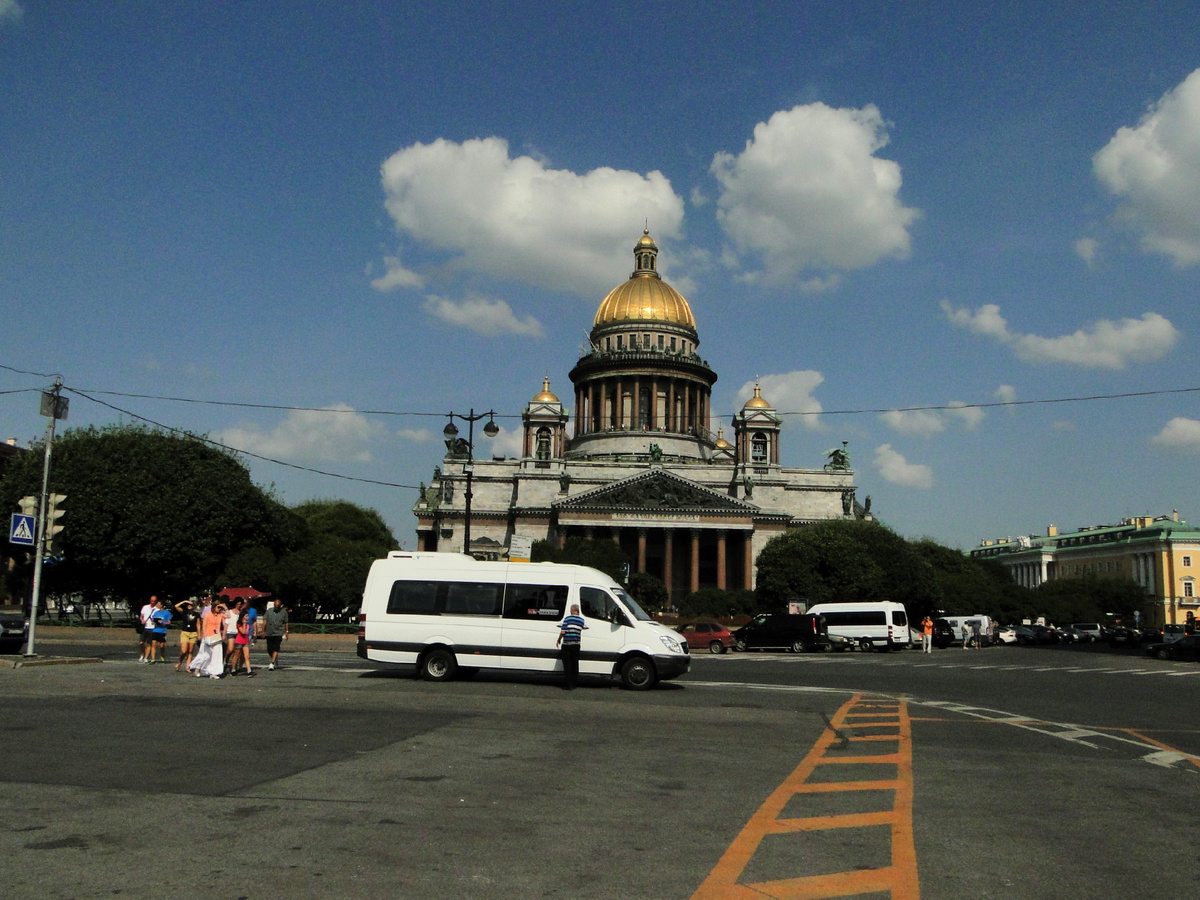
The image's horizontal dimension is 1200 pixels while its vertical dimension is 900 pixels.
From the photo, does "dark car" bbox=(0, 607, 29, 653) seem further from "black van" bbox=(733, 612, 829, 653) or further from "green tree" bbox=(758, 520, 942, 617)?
"green tree" bbox=(758, 520, 942, 617)

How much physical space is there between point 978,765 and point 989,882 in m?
5.38

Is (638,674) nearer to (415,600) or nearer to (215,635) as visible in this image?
(415,600)

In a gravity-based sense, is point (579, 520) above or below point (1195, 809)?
above

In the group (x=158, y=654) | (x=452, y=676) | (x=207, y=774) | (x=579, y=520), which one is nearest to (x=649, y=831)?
(x=207, y=774)

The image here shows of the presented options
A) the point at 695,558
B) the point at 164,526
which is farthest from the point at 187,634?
the point at 695,558

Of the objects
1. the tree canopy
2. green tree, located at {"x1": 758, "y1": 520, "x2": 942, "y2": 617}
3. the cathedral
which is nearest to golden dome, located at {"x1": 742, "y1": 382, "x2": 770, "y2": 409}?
the cathedral

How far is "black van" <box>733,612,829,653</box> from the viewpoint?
48.0 meters

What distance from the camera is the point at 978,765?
11859 millimetres

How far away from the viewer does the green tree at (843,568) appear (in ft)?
218

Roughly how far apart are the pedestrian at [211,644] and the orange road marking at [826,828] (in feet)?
43.5

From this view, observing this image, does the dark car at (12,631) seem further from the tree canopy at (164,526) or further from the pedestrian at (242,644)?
the tree canopy at (164,526)

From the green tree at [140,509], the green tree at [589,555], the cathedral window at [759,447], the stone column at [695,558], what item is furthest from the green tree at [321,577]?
the cathedral window at [759,447]

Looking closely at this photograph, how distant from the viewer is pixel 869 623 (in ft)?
175

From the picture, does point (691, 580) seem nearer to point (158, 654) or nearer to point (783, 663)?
point (783, 663)
